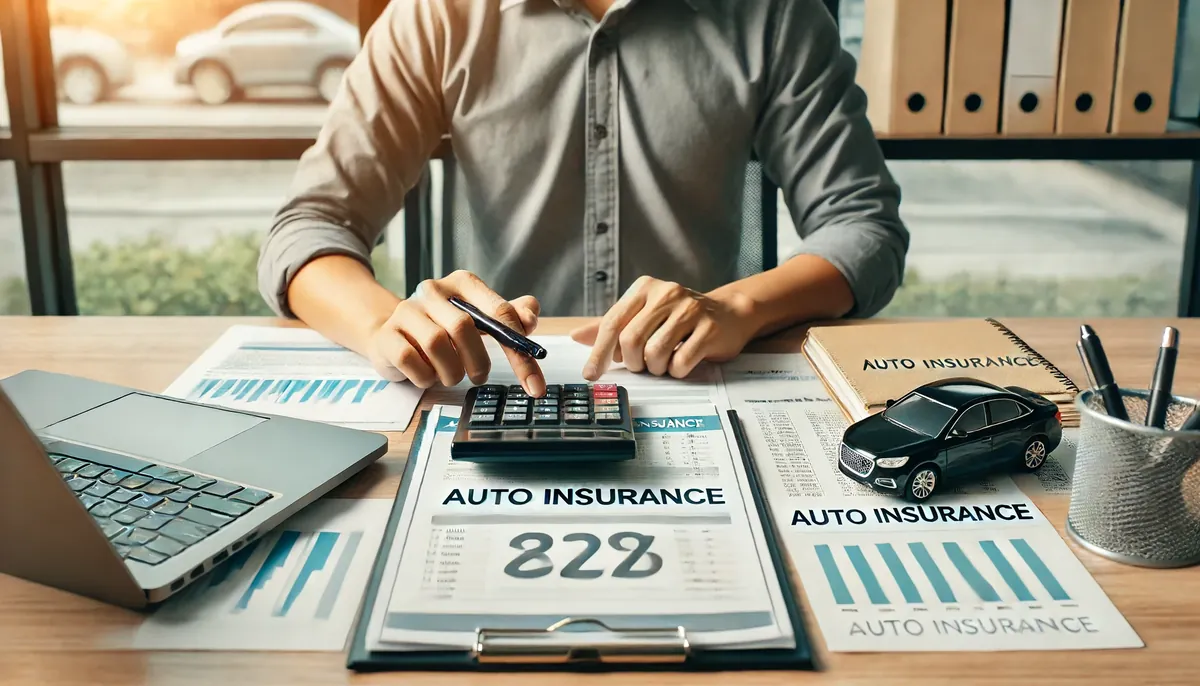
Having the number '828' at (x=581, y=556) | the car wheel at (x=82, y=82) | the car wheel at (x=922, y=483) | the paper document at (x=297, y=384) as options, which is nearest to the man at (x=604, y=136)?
the paper document at (x=297, y=384)

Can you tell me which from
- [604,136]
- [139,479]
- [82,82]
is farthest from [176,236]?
[139,479]

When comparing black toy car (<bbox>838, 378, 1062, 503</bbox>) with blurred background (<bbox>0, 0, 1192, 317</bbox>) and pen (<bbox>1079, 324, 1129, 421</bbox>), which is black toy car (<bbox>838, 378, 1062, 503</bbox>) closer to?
pen (<bbox>1079, 324, 1129, 421</bbox>)

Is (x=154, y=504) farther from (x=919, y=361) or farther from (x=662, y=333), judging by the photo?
(x=919, y=361)

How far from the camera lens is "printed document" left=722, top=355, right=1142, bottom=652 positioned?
1.53 feet

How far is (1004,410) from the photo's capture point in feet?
2.06

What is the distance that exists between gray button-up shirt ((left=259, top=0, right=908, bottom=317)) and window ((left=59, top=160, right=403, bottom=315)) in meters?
1.08

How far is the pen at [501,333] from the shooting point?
0.77 meters

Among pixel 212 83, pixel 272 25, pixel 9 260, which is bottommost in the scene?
pixel 9 260

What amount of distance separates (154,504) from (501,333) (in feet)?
1.03

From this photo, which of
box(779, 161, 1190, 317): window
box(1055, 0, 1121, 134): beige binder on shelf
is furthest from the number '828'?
box(779, 161, 1190, 317): window

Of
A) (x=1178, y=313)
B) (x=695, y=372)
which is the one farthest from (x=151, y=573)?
(x=1178, y=313)

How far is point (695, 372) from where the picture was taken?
0.86 metres

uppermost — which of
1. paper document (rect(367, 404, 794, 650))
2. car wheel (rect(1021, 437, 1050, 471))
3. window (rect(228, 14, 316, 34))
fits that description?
window (rect(228, 14, 316, 34))

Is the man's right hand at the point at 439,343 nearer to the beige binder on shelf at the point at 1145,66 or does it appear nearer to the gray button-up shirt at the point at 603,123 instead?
the gray button-up shirt at the point at 603,123
